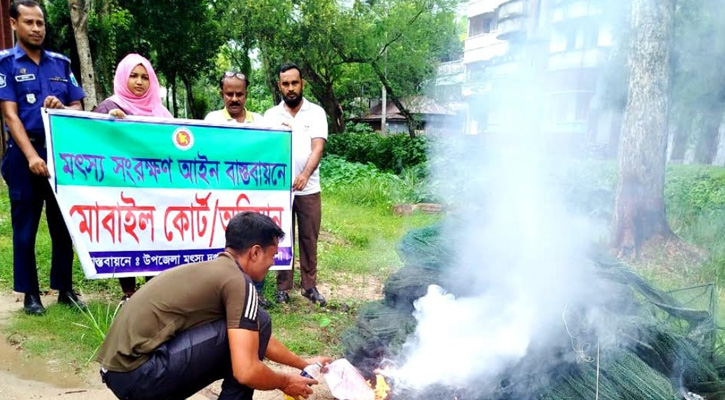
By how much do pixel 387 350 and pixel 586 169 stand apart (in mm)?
5803

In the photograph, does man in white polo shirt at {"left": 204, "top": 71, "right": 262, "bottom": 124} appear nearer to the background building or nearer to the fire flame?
the background building

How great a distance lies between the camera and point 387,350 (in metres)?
2.95

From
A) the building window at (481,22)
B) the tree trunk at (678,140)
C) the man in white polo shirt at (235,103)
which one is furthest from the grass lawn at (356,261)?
the tree trunk at (678,140)

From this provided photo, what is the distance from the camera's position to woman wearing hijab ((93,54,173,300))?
12.1 feet

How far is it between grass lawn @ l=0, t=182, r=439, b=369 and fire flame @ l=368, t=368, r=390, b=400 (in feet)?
2.50

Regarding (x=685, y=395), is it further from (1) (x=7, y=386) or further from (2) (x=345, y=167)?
(2) (x=345, y=167)

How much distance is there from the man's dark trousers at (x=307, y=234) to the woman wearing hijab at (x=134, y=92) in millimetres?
1212

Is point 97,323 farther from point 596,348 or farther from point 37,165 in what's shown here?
point 596,348

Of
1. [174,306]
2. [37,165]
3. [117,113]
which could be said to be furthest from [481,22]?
A: [174,306]

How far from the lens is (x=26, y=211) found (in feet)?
11.8

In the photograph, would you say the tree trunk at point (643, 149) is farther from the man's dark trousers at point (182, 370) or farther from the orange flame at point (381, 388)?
the man's dark trousers at point (182, 370)

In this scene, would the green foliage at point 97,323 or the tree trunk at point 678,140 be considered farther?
the tree trunk at point 678,140

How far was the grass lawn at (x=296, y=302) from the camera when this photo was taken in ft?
11.5

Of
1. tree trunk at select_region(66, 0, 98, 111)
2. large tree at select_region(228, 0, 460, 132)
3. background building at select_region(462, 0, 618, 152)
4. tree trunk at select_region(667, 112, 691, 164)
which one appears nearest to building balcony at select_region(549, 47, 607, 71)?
background building at select_region(462, 0, 618, 152)
